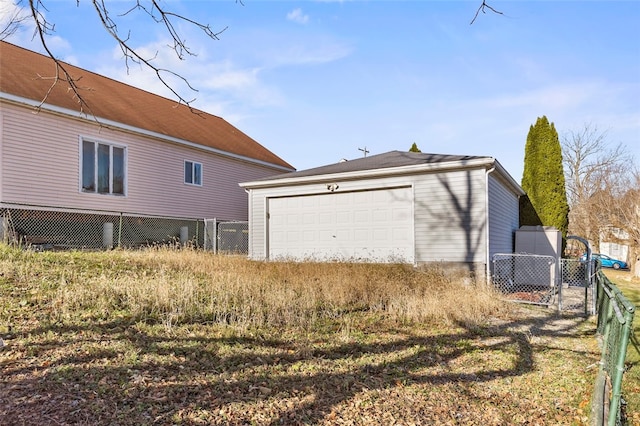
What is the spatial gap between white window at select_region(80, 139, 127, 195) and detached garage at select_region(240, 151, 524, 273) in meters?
4.28

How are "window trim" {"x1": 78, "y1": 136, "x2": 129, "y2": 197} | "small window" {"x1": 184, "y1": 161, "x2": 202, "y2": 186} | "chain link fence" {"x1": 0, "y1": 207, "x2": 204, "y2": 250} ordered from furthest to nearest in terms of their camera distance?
"small window" {"x1": 184, "y1": 161, "x2": 202, "y2": 186} → "window trim" {"x1": 78, "y1": 136, "x2": 129, "y2": 197} → "chain link fence" {"x1": 0, "y1": 207, "x2": 204, "y2": 250}

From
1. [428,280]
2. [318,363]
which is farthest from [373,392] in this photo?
[428,280]

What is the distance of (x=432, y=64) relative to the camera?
845cm

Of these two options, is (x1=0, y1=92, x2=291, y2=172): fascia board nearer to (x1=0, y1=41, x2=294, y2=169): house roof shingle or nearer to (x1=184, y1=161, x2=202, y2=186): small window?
(x1=0, y1=41, x2=294, y2=169): house roof shingle

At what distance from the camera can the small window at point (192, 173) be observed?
54.9ft

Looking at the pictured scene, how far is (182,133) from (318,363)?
14218 mm

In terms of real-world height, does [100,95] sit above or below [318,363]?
above

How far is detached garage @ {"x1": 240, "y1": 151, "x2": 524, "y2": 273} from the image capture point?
10.5 meters

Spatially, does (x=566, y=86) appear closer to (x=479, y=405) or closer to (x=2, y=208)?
(x=479, y=405)

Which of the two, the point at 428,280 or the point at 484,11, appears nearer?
the point at 484,11

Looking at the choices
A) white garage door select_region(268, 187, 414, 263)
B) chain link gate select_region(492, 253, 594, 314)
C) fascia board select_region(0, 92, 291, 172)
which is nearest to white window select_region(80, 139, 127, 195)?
fascia board select_region(0, 92, 291, 172)

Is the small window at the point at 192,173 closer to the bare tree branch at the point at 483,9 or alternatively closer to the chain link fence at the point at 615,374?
the bare tree branch at the point at 483,9

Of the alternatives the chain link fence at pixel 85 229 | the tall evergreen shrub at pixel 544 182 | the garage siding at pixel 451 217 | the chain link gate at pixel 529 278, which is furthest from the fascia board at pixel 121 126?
the tall evergreen shrub at pixel 544 182

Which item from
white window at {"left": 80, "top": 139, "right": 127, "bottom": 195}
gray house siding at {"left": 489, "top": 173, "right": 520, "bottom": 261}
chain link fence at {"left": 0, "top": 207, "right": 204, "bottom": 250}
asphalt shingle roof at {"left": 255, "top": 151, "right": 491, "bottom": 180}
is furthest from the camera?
white window at {"left": 80, "top": 139, "right": 127, "bottom": 195}
